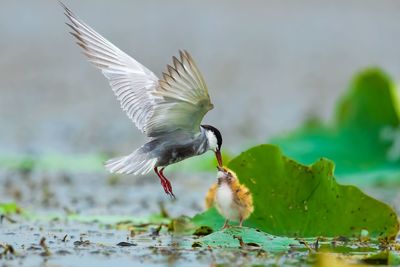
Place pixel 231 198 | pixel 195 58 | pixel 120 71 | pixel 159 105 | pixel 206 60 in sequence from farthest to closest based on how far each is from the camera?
pixel 206 60 → pixel 195 58 → pixel 120 71 → pixel 231 198 → pixel 159 105

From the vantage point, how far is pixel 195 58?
14664mm

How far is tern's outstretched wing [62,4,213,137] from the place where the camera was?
214 inches

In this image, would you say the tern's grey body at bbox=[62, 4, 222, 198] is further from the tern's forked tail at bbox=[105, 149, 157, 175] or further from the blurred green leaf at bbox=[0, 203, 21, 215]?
the blurred green leaf at bbox=[0, 203, 21, 215]

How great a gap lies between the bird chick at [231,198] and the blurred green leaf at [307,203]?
0.10 meters

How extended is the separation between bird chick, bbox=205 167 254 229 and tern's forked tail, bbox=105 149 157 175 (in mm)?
464

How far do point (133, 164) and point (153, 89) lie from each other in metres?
0.53

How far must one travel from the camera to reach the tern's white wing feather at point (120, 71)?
6.38m

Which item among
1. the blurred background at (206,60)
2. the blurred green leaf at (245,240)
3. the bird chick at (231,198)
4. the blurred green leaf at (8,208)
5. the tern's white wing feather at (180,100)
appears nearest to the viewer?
the tern's white wing feather at (180,100)

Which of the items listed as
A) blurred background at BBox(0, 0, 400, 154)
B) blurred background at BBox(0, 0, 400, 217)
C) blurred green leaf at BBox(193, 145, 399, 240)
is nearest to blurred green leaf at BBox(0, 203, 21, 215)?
blurred green leaf at BBox(193, 145, 399, 240)

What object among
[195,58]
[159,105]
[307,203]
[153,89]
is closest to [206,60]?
[195,58]

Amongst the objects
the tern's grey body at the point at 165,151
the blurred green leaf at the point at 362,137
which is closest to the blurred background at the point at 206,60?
the blurred green leaf at the point at 362,137

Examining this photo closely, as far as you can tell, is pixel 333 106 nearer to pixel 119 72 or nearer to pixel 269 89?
pixel 269 89

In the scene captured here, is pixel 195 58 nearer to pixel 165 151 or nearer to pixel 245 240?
pixel 165 151

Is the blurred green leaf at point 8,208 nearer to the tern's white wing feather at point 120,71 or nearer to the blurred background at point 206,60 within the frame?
the tern's white wing feather at point 120,71
